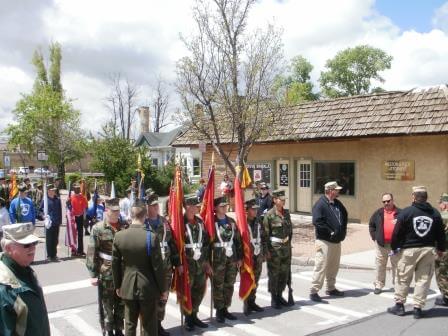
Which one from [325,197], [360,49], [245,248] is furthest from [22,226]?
[360,49]

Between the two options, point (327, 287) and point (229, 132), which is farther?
point (229, 132)

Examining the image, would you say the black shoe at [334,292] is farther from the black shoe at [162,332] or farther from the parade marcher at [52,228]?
the parade marcher at [52,228]

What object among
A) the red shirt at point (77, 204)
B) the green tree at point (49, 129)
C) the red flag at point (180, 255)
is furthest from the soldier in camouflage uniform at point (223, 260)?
the green tree at point (49, 129)

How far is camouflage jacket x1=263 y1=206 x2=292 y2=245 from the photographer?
7.89 metres

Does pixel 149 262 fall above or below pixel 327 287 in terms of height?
above

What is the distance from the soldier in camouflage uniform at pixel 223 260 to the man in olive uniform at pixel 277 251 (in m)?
0.74

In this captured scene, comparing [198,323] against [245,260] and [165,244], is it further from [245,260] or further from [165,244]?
[165,244]

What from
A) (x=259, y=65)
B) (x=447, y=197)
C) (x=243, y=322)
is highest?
(x=259, y=65)

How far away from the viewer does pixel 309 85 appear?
→ 189ft

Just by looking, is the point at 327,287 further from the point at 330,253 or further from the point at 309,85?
the point at 309,85

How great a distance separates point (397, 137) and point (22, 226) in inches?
583

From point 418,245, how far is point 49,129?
39.8 metres

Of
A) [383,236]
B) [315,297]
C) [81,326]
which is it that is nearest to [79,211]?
[81,326]

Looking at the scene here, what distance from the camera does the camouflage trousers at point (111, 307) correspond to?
623cm
